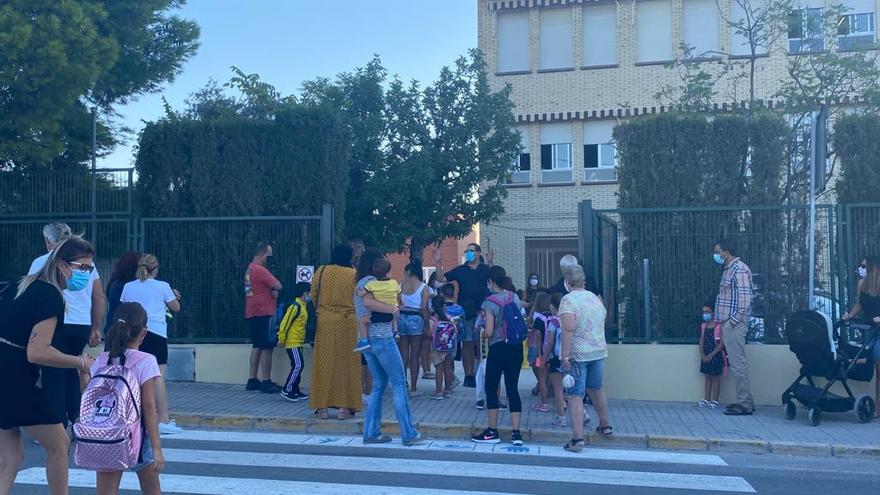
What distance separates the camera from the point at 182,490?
682 cm

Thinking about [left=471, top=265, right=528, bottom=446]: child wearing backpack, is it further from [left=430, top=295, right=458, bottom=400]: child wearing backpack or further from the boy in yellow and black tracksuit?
the boy in yellow and black tracksuit

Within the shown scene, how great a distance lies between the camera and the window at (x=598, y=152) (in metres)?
27.8

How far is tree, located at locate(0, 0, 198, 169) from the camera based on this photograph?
14.3 meters

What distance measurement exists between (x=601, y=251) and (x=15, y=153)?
10135mm

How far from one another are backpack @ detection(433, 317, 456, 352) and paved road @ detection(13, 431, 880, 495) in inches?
83.7

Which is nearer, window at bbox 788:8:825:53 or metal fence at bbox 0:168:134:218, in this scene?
metal fence at bbox 0:168:134:218

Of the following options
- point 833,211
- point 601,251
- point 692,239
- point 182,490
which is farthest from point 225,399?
point 833,211

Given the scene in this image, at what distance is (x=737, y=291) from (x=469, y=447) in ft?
13.4

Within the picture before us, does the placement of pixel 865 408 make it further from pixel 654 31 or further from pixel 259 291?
pixel 654 31

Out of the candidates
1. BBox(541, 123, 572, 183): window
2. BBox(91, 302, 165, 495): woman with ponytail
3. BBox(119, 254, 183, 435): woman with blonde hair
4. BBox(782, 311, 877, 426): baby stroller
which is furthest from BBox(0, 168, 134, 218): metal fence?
BBox(541, 123, 572, 183): window

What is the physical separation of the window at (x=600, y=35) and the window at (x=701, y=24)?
7.17ft

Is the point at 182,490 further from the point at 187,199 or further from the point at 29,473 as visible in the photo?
the point at 187,199

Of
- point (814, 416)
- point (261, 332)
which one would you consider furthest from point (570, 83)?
point (814, 416)

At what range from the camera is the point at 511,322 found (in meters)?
8.76
